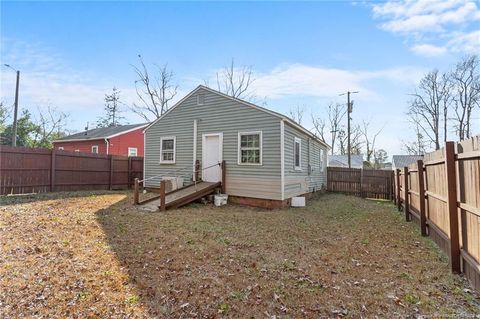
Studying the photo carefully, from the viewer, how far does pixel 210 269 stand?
3982 mm

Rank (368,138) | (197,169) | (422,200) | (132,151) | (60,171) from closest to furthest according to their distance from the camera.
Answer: (422,200), (197,169), (60,171), (132,151), (368,138)

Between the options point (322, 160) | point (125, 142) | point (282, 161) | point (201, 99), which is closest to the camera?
point (282, 161)

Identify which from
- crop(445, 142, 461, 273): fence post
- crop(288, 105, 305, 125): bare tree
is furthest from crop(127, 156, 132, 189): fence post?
crop(288, 105, 305, 125): bare tree

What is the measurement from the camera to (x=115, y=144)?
2192 centimetres

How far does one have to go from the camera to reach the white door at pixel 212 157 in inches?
432

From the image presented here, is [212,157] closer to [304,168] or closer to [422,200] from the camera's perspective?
[304,168]

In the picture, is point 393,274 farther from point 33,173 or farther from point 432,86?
point 432,86

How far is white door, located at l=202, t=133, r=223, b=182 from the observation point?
10969 millimetres

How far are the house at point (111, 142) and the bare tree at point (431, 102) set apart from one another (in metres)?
30.9

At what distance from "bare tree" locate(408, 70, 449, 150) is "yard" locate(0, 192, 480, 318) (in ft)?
94.7

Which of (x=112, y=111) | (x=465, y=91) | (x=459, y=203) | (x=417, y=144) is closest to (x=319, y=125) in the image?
(x=417, y=144)

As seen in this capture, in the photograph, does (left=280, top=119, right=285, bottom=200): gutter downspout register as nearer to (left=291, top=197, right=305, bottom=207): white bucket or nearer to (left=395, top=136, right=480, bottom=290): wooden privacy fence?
(left=291, top=197, right=305, bottom=207): white bucket

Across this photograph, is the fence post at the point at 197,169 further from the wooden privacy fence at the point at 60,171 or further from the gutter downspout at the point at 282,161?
the wooden privacy fence at the point at 60,171

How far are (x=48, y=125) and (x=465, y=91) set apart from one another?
47192 millimetres
